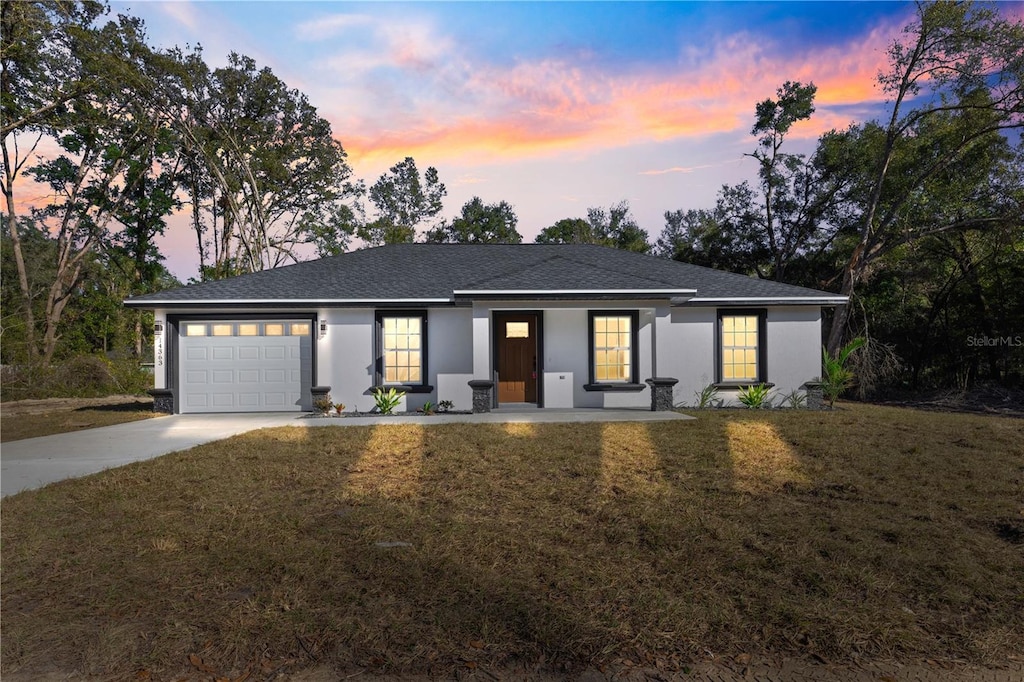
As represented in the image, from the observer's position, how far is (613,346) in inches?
546

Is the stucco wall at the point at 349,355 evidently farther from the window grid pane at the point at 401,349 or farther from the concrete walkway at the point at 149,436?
the concrete walkway at the point at 149,436

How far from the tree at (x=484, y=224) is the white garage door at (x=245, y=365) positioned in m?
29.0

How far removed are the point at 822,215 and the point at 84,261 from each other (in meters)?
34.3

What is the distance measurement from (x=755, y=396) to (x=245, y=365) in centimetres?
1284

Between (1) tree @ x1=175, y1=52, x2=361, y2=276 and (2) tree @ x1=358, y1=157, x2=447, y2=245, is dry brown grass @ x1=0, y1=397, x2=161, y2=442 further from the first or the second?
(2) tree @ x1=358, y1=157, x2=447, y2=245

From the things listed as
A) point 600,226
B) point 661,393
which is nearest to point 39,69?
point 661,393

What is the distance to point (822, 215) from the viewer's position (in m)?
25.1

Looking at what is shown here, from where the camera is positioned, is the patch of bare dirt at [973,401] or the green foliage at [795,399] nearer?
the green foliage at [795,399]

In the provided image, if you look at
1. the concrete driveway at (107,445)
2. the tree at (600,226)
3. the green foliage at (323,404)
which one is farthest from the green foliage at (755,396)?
the tree at (600,226)

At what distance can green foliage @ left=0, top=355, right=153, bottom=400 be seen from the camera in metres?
17.8

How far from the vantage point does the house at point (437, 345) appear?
44.2 ft

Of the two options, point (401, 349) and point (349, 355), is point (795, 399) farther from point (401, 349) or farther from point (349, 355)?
point (349, 355)

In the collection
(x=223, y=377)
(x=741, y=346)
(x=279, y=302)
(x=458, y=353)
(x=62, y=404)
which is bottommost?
(x=62, y=404)

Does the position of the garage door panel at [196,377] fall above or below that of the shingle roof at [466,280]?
below
